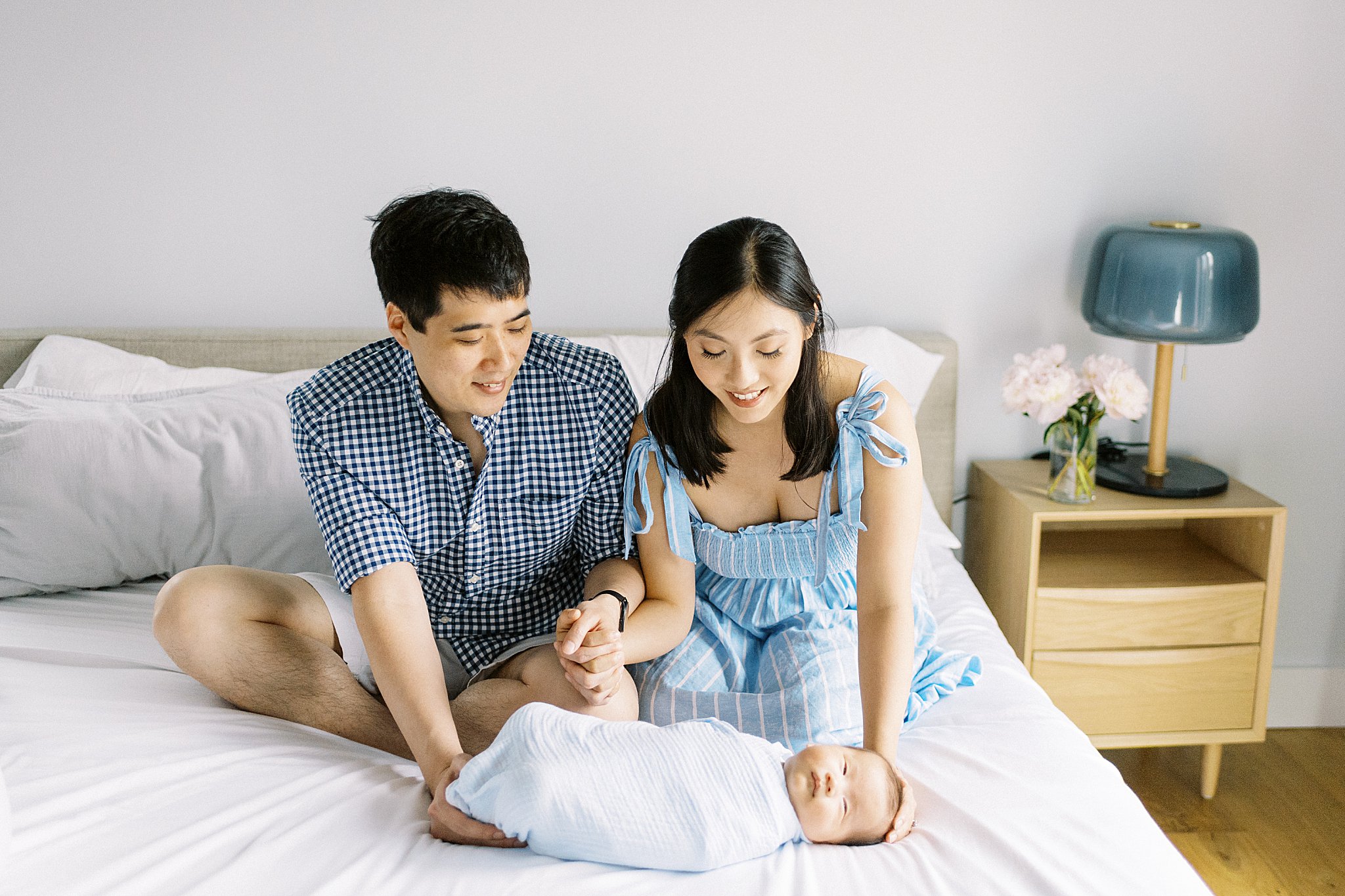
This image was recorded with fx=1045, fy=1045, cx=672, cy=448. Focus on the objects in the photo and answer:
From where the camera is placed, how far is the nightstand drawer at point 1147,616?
6.64 feet

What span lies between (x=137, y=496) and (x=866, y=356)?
1.34 metres

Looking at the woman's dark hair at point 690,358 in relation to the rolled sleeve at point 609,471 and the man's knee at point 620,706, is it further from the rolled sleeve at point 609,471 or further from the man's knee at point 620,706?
the man's knee at point 620,706

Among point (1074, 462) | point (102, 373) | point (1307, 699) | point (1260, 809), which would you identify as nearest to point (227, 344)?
point (102, 373)

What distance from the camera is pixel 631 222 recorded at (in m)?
2.25

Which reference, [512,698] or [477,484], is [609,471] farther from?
[512,698]

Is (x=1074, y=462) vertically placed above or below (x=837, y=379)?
below

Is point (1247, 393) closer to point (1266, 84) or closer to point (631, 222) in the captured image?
point (1266, 84)

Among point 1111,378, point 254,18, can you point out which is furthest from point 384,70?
point 1111,378

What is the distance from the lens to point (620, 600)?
4.62 ft

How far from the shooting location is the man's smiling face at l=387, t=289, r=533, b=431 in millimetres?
1273

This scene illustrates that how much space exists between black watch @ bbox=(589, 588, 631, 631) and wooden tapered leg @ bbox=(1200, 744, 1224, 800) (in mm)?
1375

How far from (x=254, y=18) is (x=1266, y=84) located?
210 cm

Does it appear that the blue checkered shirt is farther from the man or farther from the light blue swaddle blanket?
the light blue swaddle blanket

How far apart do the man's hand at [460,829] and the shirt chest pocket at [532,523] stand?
42 centimetres
